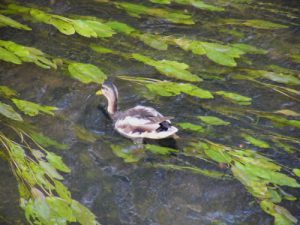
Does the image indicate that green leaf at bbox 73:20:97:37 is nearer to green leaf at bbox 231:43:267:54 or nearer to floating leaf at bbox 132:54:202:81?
floating leaf at bbox 132:54:202:81

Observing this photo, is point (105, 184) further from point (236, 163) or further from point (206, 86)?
point (206, 86)

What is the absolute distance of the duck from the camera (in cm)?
366

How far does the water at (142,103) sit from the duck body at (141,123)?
92mm

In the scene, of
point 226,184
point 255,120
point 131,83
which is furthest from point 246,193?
point 131,83

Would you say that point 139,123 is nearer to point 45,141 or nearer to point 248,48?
point 45,141

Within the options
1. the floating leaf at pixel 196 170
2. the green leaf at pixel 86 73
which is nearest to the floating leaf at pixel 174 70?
the green leaf at pixel 86 73

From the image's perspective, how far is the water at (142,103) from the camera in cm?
316

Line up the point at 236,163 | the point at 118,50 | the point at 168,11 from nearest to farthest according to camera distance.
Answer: the point at 236,163, the point at 118,50, the point at 168,11

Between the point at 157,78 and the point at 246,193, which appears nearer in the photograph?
the point at 246,193

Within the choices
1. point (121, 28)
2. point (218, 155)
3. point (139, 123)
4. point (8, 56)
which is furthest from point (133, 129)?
point (121, 28)

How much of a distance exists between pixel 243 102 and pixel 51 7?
271 cm

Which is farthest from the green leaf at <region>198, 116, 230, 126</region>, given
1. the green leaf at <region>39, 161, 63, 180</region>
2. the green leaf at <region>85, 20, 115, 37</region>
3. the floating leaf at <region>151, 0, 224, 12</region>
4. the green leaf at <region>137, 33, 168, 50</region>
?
the floating leaf at <region>151, 0, 224, 12</region>

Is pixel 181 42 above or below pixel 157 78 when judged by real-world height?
above

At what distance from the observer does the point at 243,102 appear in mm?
4141
